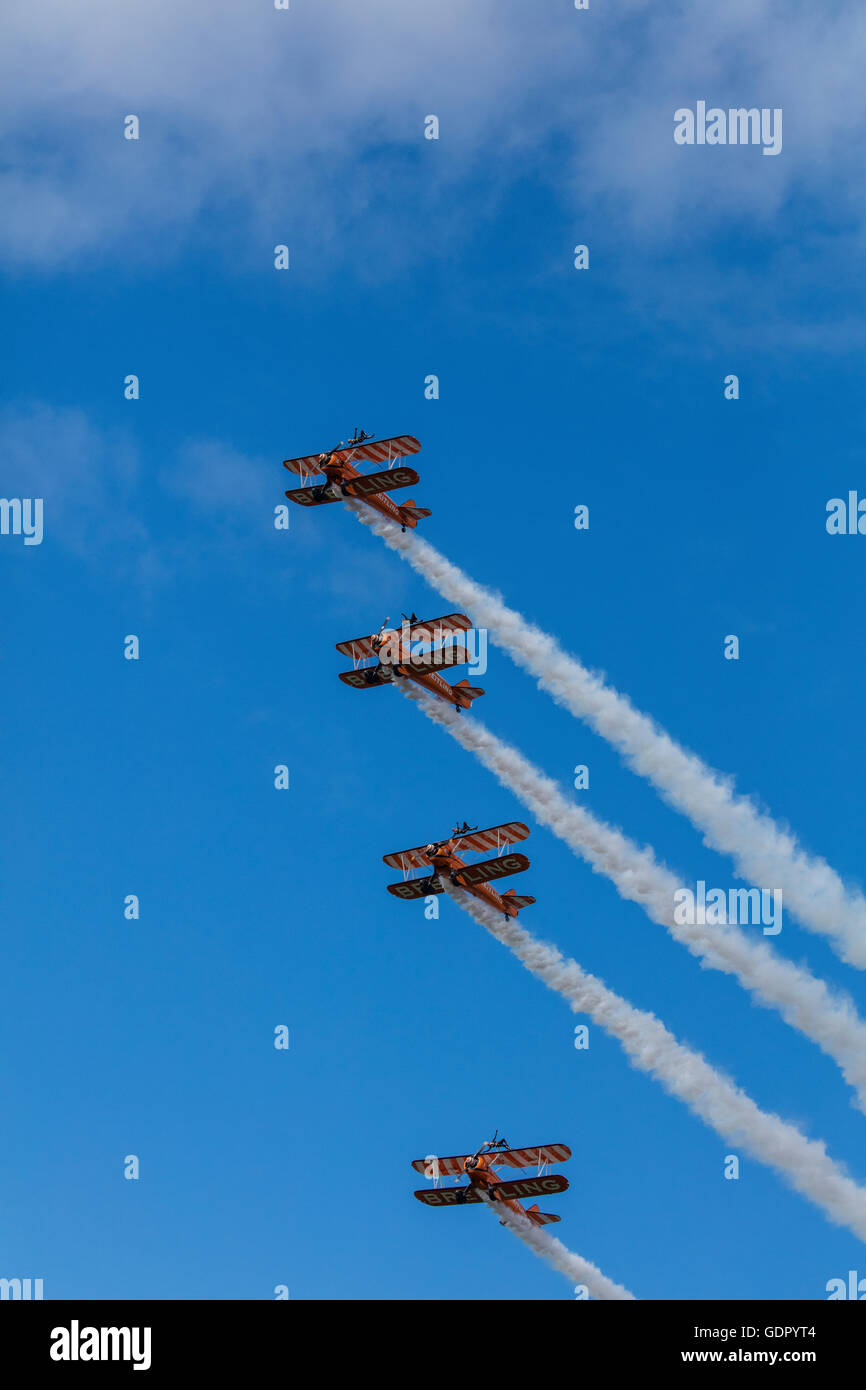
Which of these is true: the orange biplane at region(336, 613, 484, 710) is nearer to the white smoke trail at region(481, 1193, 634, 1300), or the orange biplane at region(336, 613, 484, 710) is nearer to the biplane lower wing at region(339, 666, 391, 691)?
the biplane lower wing at region(339, 666, 391, 691)

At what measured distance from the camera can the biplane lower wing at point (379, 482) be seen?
351 feet

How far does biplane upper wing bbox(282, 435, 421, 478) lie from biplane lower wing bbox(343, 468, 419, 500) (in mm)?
1111

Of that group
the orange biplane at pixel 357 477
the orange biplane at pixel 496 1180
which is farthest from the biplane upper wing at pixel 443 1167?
the orange biplane at pixel 357 477

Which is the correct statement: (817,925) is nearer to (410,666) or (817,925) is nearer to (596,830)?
(596,830)

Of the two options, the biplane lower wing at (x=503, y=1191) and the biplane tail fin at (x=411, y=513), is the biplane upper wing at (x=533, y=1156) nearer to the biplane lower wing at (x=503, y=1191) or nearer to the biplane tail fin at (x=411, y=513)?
the biplane lower wing at (x=503, y=1191)

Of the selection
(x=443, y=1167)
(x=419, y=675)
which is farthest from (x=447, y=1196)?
(x=419, y=675)

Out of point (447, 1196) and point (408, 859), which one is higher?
point (408, 859)

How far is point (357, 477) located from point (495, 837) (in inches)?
689

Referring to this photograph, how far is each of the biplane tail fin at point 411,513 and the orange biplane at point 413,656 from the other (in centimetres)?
610

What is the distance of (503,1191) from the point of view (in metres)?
107

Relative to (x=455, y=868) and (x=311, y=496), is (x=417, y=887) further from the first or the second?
(x=311, y=496)
